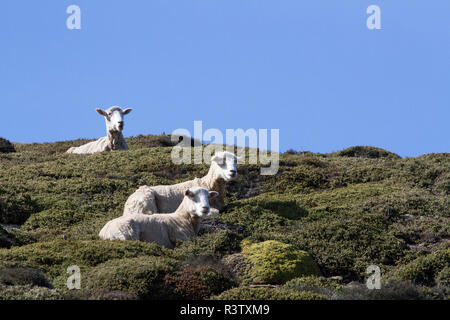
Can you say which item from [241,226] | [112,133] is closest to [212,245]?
[241,226]

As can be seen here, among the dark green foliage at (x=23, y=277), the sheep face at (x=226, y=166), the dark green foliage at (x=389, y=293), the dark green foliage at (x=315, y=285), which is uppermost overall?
the sheep face at (x=226, y=166)

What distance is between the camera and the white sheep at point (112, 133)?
36.3m

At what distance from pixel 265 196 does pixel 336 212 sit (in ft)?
12.9

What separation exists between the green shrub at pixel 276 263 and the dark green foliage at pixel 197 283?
1.82m

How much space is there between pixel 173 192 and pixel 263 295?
33.3 ft

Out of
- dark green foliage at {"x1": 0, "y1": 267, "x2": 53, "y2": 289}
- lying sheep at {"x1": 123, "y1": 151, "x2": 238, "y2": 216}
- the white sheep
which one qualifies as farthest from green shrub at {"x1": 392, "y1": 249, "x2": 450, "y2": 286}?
the white sheep

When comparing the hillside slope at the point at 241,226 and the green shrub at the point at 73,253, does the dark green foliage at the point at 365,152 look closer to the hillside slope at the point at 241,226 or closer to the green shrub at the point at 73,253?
the hillside slope at the point at 241,226

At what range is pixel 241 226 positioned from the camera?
2361 centimetres

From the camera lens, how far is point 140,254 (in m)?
18.8

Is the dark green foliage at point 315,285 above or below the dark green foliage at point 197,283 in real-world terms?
below

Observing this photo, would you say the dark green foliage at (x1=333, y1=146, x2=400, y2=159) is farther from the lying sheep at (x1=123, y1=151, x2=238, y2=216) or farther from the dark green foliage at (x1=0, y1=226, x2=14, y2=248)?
the dark green foliage at (x1=0, y1=226, x2=14, y2=248)

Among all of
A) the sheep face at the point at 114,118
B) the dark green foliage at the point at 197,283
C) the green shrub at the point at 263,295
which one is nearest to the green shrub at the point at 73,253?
the dark green foliage at the point at 197,283

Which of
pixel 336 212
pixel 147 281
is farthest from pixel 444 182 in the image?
pixel 147 281
